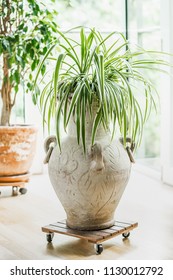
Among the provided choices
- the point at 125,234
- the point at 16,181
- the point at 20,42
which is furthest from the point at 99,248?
the point at 20,42

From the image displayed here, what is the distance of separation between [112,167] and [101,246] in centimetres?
37

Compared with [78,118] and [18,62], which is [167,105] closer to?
[18,62]

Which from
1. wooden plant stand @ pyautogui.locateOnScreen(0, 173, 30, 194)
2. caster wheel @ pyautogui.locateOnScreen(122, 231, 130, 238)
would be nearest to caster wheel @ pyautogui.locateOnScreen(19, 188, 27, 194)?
wooden plant stand @ pyautogui.locateOnScreen(0, 173, 30, 194)

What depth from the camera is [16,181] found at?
349 cm

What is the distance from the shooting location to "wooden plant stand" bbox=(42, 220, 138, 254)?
232cm

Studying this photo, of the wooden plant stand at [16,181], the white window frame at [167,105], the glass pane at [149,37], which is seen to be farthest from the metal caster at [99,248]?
the glass pane at [149,37]

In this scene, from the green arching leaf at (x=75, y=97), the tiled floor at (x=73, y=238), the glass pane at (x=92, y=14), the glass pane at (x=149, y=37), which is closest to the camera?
the green arching leaf at (x=75, y=97)

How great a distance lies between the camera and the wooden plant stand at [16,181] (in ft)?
11.3

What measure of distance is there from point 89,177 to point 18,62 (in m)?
1.32

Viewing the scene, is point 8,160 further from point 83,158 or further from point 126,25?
point 126,25

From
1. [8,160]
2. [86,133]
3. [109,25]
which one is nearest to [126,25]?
[109,25]

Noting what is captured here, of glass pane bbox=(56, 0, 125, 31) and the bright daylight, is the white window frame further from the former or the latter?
glass pane bbox=(56, 0, 125, 31)

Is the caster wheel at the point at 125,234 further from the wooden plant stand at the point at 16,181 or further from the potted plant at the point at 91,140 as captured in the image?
the wooden plant stand at the point at 16,181
